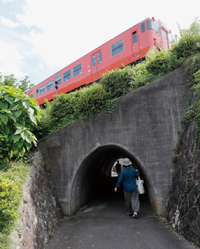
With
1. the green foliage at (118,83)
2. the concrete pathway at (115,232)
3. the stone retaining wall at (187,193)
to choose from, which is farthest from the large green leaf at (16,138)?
the stone retaining wall at (187,193)

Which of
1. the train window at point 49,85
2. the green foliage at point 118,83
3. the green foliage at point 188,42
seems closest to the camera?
the green foliage at point 188,42

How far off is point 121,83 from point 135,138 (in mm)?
2236

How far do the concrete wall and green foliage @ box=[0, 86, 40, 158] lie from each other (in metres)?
1.96

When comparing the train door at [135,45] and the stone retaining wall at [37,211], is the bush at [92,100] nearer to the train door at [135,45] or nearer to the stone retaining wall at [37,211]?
the stone retaining wall at [37,211]

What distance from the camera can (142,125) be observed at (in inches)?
237

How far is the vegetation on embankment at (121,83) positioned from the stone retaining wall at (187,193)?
254 centimetres

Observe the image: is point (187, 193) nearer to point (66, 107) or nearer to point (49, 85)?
point (66, 107)

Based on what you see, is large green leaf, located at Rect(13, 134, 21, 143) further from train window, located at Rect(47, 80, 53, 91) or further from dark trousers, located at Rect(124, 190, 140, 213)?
train window, located at Rect(47, 80, 53, 91)

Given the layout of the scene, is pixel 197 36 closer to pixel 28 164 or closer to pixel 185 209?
pixel 185 209

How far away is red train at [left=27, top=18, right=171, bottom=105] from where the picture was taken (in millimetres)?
9562

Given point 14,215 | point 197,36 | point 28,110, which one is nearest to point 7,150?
point 28,110

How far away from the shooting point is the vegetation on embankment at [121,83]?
642cm

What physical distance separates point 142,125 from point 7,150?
4.21 meters

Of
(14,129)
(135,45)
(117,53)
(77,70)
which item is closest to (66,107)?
(14,129)
